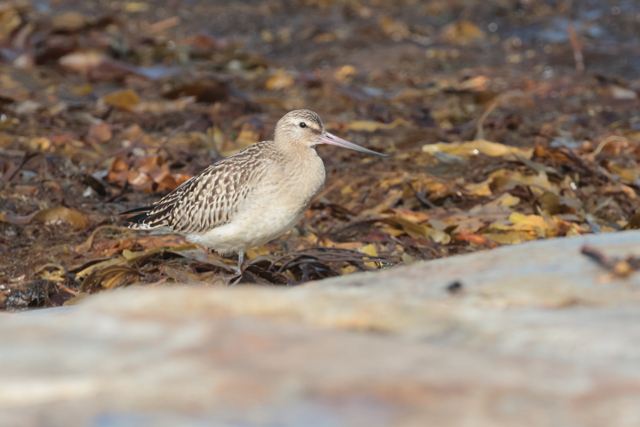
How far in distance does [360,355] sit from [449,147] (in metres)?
4.19

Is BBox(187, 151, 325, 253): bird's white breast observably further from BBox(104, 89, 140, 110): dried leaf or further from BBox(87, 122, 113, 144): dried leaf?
BBox(104, 89, 140, 110): dried leaf

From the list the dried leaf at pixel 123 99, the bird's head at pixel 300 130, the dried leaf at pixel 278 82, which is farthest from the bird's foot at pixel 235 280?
the dried leaf at pixel 278 82

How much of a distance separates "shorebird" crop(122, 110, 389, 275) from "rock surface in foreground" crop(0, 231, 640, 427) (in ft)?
6.62

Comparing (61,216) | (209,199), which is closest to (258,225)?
(209,199)

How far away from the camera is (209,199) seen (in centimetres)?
399

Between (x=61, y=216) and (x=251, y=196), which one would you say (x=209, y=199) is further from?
(x=61, y=216)

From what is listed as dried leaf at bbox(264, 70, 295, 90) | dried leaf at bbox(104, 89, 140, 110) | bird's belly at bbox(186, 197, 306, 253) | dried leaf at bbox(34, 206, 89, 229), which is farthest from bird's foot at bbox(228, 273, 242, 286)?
dried leaf at bbox(264, 70, 295, 90)

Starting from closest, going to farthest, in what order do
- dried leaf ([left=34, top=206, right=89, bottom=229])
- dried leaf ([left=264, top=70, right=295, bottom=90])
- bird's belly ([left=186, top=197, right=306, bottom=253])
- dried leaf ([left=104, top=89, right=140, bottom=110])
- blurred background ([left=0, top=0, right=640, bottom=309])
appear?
bird's belly ([left=186, top=197, right=306, bottom=253])
blurred background ([left=0, top=0, right=640, bottom=309])
dried leaf ([left=34, top=206, right=89, bottom=229])
dried leaf ([left=104, top=89, right=140, bottom=110])
dried leaf ([left=264, top=70, right=295, bottom=90])

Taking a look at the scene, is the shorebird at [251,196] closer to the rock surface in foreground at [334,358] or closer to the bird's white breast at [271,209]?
the bird's white breast at [271,209]

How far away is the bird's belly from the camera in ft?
12.2

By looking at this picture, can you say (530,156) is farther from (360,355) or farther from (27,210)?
(360,355)

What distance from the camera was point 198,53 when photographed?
9383mm

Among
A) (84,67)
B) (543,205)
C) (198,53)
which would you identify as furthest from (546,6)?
(543,205)

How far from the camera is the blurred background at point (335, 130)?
400 cm
